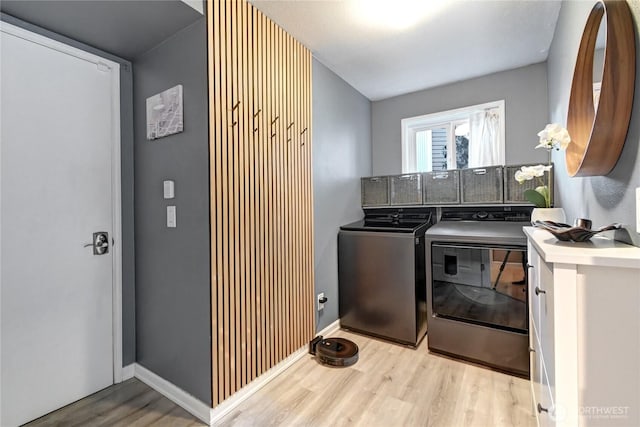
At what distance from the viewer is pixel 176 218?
6.04 ft

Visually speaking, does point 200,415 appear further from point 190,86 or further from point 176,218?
point 190,86

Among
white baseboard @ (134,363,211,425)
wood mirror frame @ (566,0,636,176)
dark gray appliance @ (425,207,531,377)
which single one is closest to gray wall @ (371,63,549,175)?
dark gray appliance @ (425,207,531,377)

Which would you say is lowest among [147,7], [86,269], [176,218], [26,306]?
[26,306]

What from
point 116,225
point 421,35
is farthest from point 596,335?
point 116,225

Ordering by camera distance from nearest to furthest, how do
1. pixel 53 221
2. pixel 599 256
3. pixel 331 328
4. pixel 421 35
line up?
pixel 599 256
pixel 53 221
pixel 421 35
pixel 331 328

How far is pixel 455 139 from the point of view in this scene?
3.27 metres

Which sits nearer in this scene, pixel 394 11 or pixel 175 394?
pixel 175 394

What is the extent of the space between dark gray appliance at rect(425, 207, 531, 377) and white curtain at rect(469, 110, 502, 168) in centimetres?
71

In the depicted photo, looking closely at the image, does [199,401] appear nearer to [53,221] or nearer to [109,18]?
[53,221]

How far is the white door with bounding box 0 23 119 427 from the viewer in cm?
162

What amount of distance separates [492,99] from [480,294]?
203cm

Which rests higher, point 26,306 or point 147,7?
point 147,7

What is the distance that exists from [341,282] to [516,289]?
4.90 ft

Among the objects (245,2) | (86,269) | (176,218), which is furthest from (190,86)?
(86,269)
